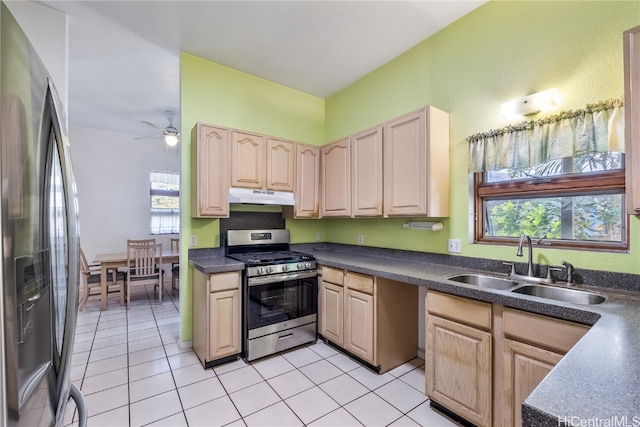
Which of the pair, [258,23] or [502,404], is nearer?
[502,404]

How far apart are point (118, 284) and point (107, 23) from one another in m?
3.39

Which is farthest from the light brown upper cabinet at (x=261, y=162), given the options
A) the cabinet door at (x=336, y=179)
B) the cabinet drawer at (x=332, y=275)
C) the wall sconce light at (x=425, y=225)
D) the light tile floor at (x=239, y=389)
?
the light tile floor at (x=239, y=389)

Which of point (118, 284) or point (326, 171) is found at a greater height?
point (326, 171)

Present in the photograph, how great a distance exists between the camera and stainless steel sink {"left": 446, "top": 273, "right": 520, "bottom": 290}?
1.99 meters

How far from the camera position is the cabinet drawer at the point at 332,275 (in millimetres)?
2725

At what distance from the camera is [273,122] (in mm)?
3539

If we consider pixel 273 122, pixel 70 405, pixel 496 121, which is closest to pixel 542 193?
pixel 496 121

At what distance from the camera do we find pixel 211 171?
2.75 metres

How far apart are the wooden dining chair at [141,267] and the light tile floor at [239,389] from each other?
114cm

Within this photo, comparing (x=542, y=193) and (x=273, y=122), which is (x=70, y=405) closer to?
(x=273, y=122)

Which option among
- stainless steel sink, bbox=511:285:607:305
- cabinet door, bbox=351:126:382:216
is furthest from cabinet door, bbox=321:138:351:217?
stainless steel sink, bbox=511:285:607:305

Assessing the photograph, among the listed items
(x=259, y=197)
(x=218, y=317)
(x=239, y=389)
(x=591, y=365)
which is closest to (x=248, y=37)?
(x=259, y=197)

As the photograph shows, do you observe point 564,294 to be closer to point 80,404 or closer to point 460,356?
point 460,356

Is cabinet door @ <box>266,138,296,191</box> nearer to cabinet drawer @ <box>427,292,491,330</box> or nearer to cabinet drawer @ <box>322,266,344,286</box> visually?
cabinet drawer @ <box>322,266,344,286</box>
